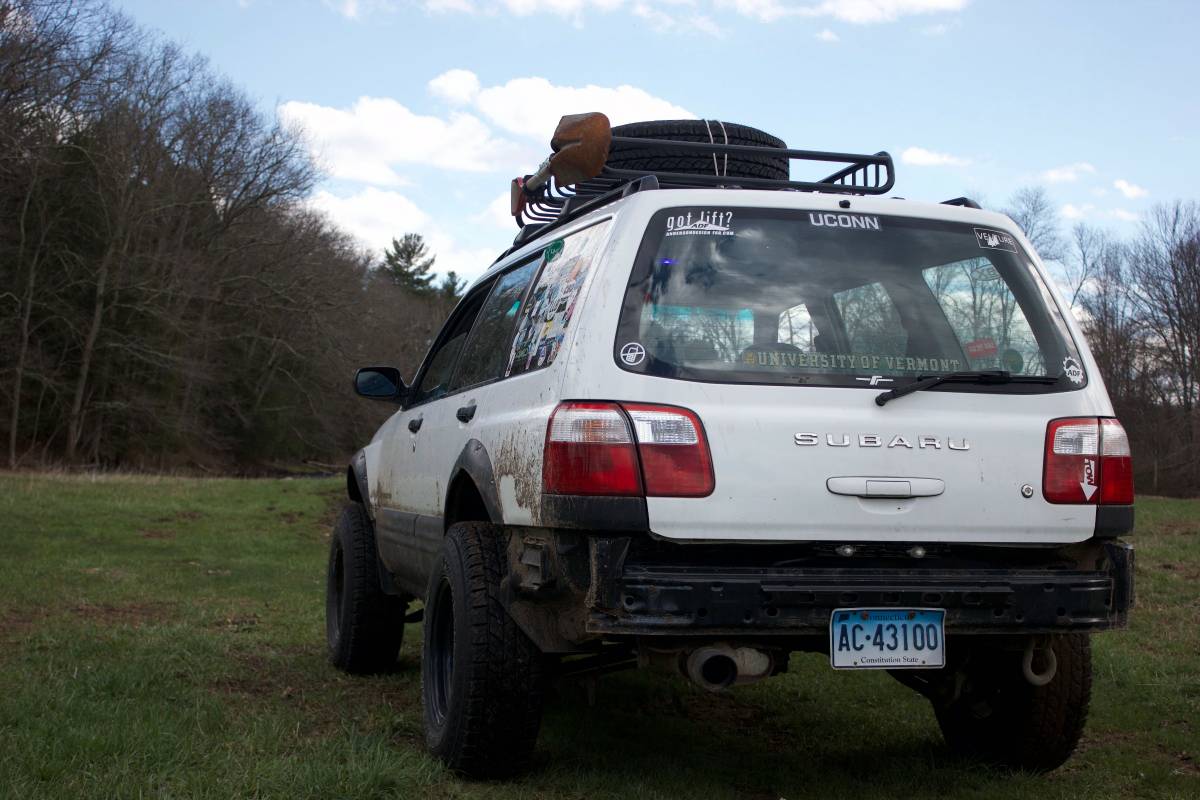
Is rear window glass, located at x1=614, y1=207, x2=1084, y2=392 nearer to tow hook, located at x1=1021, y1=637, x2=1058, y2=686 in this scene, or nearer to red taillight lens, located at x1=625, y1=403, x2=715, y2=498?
red taillight lens, located at x1=625, y1=403, x2=715, y2=498

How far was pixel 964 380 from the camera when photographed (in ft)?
12.6

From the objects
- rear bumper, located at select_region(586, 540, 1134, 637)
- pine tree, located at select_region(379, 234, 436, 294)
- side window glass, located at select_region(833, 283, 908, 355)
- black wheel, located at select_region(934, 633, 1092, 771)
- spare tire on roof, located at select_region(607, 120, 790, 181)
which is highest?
pine tree, located at select_region(379, 234, 436, 294)

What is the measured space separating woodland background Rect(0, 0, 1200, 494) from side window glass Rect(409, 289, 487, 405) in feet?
74.7

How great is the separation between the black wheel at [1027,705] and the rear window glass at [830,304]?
100 centimetres

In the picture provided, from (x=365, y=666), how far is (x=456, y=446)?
80.6 inches

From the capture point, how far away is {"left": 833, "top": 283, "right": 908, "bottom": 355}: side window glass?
392 centimetres


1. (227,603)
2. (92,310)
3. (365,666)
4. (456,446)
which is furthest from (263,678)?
(92,310)

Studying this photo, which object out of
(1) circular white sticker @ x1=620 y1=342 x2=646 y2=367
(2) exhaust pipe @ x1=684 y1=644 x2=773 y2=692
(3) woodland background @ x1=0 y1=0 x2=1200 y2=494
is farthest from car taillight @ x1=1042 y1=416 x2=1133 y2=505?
(3) woodland background @ x1=0 y1=0 x2=1200 y2=494

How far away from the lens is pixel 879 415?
373 centimetres

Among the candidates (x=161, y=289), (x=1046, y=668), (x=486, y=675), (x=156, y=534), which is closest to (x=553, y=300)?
(x=486, y=675)

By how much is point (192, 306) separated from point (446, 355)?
34096 millimetres

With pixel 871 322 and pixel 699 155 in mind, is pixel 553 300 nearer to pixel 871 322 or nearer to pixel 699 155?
pixel 871 322

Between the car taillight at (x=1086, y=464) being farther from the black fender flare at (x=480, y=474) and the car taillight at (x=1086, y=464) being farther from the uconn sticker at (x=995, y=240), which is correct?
→ the black fender flare at (x=480, y=474)

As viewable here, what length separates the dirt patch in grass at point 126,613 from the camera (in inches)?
305
